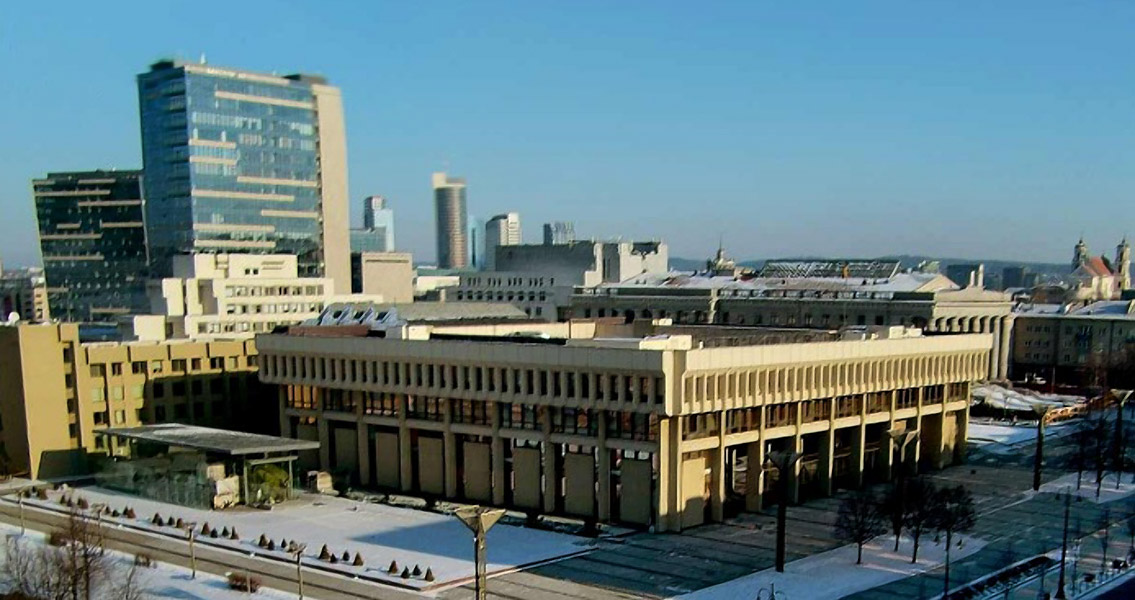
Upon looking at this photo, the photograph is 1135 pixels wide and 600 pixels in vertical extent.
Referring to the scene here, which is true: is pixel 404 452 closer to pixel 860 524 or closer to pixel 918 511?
pixel 860 524

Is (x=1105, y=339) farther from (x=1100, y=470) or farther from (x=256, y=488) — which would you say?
(x=256, y=488)

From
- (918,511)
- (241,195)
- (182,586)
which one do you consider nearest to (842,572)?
(918,511)

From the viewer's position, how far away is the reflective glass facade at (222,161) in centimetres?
15575

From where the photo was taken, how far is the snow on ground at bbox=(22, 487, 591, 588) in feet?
177

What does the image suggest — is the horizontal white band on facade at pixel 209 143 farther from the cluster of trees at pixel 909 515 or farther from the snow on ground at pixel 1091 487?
the snow on ground at pixel 1091 487

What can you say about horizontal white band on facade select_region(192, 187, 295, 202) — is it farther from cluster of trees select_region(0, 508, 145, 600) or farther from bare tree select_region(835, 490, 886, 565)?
bare tree select_region(835, 490, 886, 565)

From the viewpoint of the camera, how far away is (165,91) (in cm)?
15575

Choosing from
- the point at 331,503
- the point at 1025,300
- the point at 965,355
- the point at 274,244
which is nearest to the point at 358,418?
the point at 331,503

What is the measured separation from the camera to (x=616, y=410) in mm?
61844

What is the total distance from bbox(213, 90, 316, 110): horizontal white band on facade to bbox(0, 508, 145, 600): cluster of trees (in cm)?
11948

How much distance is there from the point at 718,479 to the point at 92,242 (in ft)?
480

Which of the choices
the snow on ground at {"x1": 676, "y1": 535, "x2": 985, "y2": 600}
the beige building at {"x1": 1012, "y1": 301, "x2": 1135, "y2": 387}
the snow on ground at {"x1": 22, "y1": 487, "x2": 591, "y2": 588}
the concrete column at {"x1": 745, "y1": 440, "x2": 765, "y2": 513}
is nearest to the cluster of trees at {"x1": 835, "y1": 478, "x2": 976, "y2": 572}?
the snow on ground at {"x1": 676, "y1": 535, "x2": 985, "y2": 600}

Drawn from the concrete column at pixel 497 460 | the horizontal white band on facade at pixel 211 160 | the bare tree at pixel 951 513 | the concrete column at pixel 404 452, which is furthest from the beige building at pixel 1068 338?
the horizontal white band on facade at pixel 211 160

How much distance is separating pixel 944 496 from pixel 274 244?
436ft
